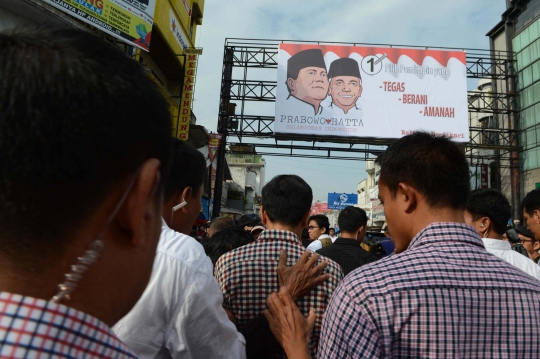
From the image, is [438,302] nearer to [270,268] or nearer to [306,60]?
[270,268]

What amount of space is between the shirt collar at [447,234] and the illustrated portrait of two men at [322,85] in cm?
1215

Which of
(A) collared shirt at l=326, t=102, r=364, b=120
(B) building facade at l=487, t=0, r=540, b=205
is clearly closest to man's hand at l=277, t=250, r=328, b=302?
→ (A) collared shirt at l=326, t=102, r=364, b=120

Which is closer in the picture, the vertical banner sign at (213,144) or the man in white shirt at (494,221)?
the man in white shirt at (494,221)

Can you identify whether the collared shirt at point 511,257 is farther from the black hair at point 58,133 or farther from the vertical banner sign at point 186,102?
the vertical banner sign at point 186,102

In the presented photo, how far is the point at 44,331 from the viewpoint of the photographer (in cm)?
54

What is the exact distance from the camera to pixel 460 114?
1355 cm

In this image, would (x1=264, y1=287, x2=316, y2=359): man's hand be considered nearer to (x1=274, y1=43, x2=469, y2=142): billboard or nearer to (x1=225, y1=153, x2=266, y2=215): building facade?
(x1=274, y1=43, x2=469, y2=142): billboard

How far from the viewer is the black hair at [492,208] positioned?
99.4 inches

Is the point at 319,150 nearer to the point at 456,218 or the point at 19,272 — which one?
the point at 456,218

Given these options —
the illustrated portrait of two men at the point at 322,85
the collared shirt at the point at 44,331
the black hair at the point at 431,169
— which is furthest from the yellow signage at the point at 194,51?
the collared shirt at the point at 44,331

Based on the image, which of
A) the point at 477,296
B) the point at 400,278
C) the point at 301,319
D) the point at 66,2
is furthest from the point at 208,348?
the point at 66,2

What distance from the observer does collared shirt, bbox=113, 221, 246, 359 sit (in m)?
1.29

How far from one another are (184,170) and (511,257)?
2.06 m

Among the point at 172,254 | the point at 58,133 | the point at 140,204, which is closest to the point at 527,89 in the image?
the point at 172,254
